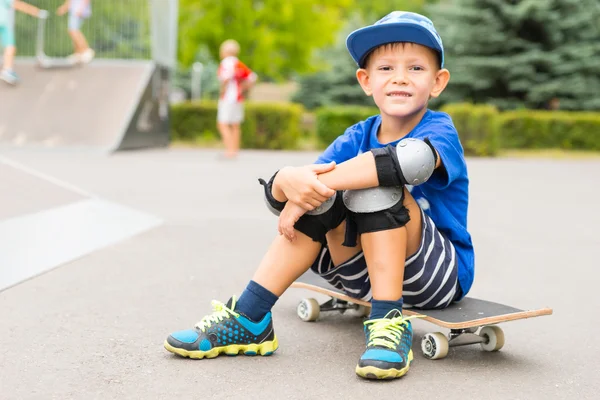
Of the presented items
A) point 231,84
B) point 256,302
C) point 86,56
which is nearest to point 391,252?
point 256,302

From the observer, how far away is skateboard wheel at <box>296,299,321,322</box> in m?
3.44

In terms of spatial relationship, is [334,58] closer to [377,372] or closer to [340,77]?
[340,77]

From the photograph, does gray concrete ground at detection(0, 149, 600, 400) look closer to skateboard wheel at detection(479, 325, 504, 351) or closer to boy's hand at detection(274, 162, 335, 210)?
skateboard wheel at detection(479, 325, 504, 351)

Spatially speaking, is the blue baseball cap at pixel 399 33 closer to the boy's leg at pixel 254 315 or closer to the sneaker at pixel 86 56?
the boy's leg at pixel 254 315

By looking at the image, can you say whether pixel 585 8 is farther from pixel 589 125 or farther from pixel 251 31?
pixel 251 31

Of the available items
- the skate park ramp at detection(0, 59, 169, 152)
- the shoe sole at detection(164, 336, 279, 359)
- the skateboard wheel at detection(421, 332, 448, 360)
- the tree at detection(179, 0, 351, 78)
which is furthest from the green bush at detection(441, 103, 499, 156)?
the shoe sole at detection(164, 336, 279, 359)

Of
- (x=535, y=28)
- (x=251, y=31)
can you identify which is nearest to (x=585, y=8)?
(x=535, y=28)

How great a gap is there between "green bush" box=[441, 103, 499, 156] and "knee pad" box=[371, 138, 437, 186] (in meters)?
13.4

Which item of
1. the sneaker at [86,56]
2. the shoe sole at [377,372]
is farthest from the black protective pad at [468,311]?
the sneaker at [86,56]

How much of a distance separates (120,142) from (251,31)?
1012 centimetres

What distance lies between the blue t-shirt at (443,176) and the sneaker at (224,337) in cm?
63

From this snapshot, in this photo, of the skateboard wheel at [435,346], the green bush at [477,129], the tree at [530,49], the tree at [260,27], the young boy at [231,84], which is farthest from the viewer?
the tree at [260,27]

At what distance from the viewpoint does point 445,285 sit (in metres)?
2.89

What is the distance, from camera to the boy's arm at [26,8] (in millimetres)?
14727
